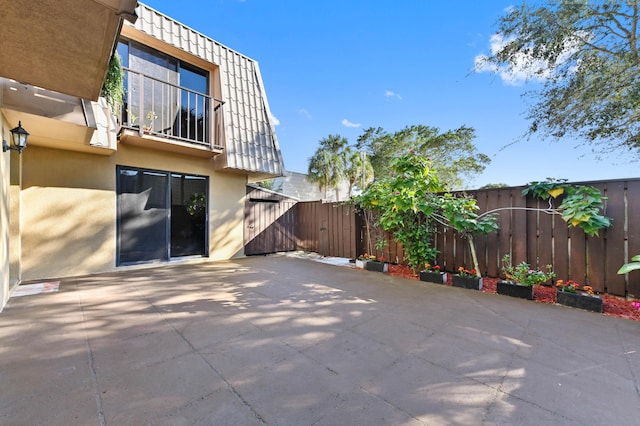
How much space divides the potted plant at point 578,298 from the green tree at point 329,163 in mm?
15335

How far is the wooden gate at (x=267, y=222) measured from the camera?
25.0 feet

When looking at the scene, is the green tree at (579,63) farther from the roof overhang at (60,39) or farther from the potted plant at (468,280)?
the roof overhang at (60,39)

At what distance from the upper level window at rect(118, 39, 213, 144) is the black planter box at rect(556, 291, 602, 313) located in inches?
275

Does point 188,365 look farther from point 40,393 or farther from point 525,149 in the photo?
point 525,149

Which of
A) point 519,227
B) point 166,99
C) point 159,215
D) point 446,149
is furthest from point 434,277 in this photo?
point 446,149

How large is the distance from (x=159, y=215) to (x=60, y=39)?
4.54 m

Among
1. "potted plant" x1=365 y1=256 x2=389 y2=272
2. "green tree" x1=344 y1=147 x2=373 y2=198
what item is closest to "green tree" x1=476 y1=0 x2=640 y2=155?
"potted plant" x1=365 y1=256 x2=389 y2=272

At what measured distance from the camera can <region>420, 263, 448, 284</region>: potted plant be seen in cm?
450

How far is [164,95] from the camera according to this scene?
5.82 metres

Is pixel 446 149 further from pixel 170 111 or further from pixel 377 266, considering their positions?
pixel 170 111

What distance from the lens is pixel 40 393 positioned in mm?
1631

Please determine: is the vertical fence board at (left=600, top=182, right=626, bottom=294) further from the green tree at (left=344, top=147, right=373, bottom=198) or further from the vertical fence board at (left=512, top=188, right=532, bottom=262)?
the green tree at (left=344, top=147, right=373, bottom=198)

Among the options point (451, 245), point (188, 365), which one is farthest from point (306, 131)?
point (188, 365)

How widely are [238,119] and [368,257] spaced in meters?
4.76
